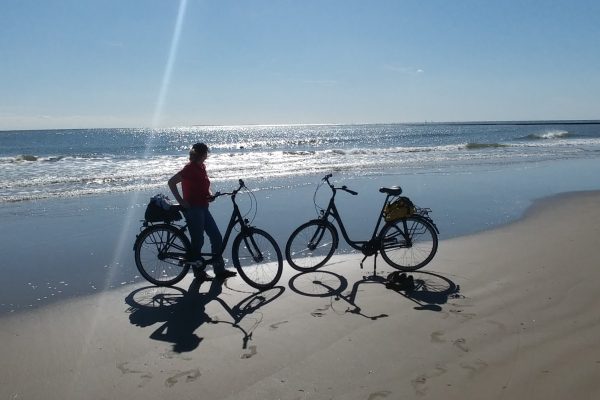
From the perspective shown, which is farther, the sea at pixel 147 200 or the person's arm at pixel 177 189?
the sea at pixel 147 200

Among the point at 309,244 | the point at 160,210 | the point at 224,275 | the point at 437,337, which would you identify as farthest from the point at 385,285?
the point at 160,210

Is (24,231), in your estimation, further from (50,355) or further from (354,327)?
(354,327)

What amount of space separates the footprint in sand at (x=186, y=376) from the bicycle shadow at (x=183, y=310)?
417 millimetres

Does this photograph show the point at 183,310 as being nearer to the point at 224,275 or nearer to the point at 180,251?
the point at 224,275

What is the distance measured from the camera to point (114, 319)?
5.15 m

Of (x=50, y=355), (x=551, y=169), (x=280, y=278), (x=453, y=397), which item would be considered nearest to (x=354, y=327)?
(x=453, y=397)

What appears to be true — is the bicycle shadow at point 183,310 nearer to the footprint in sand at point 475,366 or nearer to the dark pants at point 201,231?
the dark pants at point 201,231

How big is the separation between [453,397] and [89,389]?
271 centimetres

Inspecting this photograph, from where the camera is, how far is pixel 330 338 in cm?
457

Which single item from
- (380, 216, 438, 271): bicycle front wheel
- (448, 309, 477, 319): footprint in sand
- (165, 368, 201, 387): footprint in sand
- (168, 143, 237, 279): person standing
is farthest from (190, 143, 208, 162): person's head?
(448, 309, 477, 319): footprint in sand

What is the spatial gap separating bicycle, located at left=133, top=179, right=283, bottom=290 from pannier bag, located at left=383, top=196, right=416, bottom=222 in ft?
5.46

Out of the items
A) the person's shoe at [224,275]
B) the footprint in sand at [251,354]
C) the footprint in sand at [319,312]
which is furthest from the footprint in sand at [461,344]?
the person's shoe at [224,275]

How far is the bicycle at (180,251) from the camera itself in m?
6.38

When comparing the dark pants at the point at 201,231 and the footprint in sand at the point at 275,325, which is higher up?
the dark pants at the point at 201,231
